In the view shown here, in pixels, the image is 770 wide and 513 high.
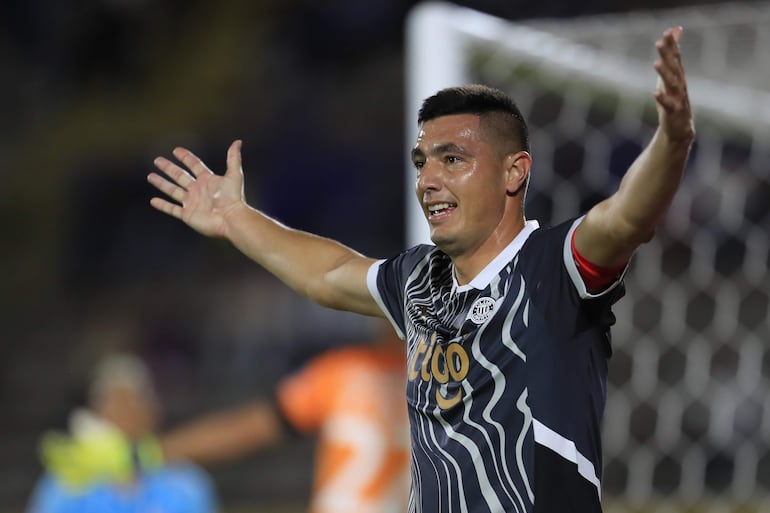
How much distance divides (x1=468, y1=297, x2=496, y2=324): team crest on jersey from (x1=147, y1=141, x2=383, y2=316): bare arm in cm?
41

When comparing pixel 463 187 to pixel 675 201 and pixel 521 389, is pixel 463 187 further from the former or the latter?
pixel 675 201

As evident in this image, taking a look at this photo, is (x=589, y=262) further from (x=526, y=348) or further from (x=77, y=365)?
(x=77, y=365)

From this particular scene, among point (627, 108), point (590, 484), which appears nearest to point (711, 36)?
point (627, 108)

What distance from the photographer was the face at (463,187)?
1763mm

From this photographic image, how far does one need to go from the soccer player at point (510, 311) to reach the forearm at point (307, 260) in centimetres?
27

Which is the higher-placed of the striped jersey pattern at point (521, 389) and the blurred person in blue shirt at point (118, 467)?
the blurred person in blue shirt at point (118, 467)

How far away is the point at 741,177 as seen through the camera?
5.46 meters

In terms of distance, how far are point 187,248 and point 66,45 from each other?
8.50ft

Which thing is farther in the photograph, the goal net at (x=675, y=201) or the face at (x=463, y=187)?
the goal net at (x=675, y=201)

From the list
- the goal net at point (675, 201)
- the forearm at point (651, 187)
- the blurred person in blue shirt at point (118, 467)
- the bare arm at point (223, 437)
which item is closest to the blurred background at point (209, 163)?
the goal net at point (675, 201)

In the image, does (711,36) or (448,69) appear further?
(711,36)

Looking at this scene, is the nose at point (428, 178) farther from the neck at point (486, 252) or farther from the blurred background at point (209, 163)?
the blurred background at point (209, 163)

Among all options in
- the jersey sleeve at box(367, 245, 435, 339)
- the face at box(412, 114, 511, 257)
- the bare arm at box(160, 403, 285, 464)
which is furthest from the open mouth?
the bare arm at box(160, 403, 285, 464)

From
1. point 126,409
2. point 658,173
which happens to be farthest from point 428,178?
point 126,409
